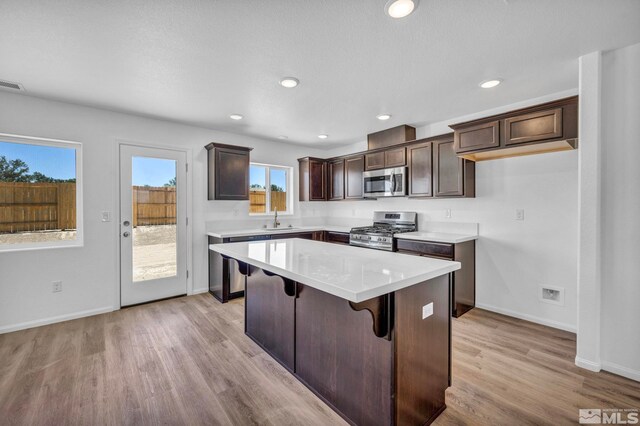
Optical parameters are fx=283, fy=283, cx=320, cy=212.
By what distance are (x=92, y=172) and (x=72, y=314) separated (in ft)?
5.51

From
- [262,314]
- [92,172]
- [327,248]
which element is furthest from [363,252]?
[92,172]

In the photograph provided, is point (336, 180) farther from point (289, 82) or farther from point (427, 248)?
point (289, 82)

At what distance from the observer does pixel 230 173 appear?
4281 millimetres

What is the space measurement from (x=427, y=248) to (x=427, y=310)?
6.35 ft

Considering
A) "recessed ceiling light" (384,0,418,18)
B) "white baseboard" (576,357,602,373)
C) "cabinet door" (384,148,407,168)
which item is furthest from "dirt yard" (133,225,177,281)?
"white baseboard" (576,357,602,373)

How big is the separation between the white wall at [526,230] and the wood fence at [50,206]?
4.06 metres

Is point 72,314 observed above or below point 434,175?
below

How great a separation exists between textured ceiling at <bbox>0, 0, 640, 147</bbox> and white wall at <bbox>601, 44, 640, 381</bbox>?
27 centimetres

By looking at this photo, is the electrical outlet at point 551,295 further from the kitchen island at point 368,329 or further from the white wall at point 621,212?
the kitchen island at point 368,329

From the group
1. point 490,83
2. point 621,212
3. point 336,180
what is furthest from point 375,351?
point 336,180

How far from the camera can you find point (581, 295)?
231 cm

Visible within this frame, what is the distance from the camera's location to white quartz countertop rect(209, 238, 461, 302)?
1.31 meters

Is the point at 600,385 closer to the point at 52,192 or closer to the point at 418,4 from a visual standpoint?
the point at 418,4

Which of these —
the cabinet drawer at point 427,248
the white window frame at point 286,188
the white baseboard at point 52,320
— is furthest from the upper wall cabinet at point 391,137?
the white baseboard at point 52,320
